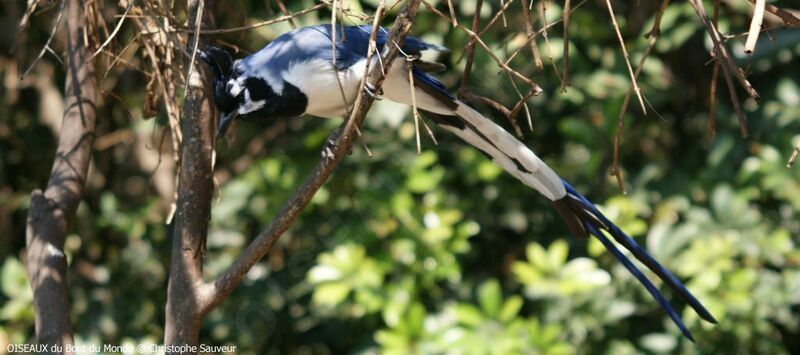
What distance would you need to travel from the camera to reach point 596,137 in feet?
8.42

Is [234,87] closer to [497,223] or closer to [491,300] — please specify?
[491,300]

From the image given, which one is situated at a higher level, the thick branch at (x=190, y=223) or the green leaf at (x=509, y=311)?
the thick branch at (x=190, y=223)

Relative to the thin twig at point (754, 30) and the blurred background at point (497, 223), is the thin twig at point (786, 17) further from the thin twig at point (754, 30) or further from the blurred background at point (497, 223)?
the blurred background at point (497, 223)

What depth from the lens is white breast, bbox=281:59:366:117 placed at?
1.63m

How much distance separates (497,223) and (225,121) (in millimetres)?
1337

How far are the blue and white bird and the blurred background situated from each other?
534 millimetres

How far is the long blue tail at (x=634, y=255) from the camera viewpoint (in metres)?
1.61

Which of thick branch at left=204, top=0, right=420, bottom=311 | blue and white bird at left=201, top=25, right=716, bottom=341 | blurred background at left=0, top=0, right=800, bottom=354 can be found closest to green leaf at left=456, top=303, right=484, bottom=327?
blurred background at left=0, top=0, right=800, bottom=354

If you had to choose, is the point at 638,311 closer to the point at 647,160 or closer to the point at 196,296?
the point at 647,160

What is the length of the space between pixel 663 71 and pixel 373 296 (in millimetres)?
1087

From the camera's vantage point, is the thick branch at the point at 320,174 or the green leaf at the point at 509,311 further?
the green leaf at the point at 509,311

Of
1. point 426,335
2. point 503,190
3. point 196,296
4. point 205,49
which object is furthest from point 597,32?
point 196,296

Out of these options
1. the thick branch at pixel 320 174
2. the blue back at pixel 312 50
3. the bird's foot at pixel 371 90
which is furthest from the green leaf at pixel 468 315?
the bird's foot at pixel 371 90

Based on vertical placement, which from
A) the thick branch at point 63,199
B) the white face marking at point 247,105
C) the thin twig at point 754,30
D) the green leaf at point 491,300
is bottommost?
the green leaf at point 491,300
